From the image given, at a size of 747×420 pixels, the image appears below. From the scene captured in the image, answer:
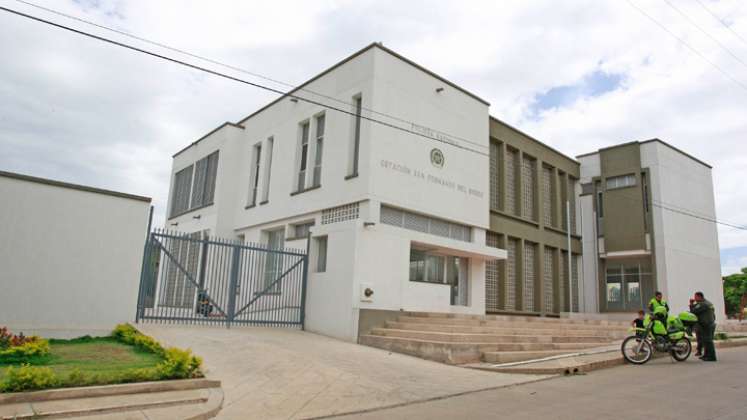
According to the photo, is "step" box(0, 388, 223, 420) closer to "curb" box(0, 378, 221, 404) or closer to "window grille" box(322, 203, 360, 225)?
"curb" box(0, 378, 221, 404)

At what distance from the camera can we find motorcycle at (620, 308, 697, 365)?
12.1 metres

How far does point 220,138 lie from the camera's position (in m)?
25.9

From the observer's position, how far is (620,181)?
2709cm

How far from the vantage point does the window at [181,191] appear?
2884 cm

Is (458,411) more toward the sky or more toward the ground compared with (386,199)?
more toward the ground

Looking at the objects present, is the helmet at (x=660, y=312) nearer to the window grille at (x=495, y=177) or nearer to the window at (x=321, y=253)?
the window at (x=321, y=253)

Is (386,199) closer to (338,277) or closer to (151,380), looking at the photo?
(338,277)

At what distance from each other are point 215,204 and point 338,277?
39.4ft

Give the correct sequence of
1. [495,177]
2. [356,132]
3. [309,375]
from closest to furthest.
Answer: [309,375] < [356,132] < [495,177]

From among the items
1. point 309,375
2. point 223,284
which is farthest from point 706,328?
point 223,284

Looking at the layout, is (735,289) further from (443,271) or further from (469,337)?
(469,337)

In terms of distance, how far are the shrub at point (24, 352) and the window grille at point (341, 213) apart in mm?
10309

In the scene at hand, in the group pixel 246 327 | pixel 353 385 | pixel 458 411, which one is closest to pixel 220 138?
pixel 246 327

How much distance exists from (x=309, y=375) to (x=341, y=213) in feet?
31.0
